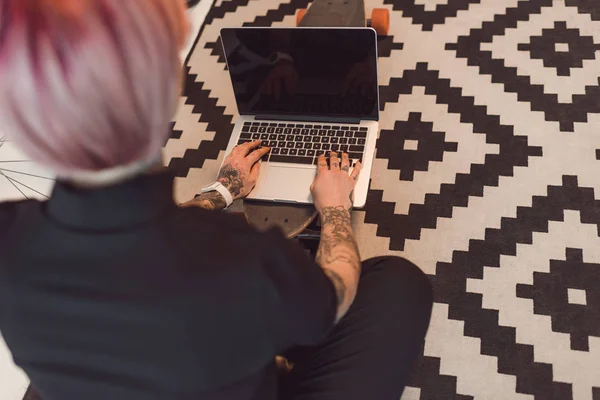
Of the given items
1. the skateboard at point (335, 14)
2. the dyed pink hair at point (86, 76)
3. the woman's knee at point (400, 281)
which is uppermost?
the dyed pink hair at point (86, 76)

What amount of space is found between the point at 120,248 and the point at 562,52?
133cm

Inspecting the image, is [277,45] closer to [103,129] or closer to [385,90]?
[385,90]

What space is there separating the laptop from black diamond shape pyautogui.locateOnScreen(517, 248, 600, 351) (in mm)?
390

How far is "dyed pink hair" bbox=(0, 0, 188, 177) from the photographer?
532 mm

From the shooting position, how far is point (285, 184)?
1245 mm

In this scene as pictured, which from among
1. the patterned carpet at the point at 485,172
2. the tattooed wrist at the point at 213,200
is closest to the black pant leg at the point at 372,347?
the patterned carpet at the point at 485,172

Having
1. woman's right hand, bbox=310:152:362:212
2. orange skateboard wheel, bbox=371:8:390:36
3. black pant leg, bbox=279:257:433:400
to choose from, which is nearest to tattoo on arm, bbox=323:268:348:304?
black pant leg, bbox=279:257:433:400

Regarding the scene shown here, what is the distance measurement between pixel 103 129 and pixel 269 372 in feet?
1.29

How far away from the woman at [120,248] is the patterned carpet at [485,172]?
1.79ft

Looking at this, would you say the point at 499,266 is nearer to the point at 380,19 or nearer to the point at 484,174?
the point at 484,174

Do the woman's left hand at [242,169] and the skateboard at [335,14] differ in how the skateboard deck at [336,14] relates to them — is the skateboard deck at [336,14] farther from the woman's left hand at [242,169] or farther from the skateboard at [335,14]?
the woman's left hand at [242,169]

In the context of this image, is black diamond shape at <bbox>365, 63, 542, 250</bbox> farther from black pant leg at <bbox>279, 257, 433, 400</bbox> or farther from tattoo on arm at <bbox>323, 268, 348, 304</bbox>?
tattoo on arm at <bbox>323, 268, 348, 304</bbox>

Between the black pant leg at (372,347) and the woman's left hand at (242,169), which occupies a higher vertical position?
the woman's left hand at (242,169)

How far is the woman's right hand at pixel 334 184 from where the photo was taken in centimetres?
Answer: 112
